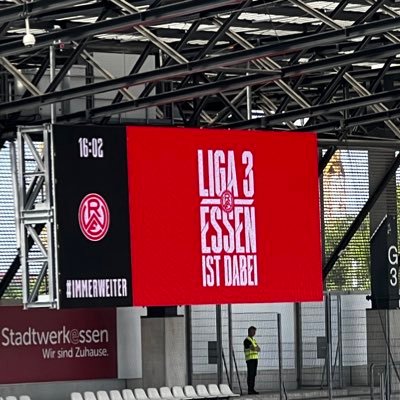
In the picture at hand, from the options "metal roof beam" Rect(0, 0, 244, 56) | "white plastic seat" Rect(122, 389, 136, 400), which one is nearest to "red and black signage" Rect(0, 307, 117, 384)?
"white plastic seat" Rect(122, 389, 136, 400)

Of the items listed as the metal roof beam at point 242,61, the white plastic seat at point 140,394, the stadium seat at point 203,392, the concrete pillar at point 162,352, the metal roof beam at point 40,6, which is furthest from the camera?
the concrete pillar at point 162,352

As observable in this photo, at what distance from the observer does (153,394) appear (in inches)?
1204

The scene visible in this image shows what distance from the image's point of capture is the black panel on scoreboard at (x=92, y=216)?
19.7 meters

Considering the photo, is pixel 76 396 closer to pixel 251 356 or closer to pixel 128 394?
pixel 128 394

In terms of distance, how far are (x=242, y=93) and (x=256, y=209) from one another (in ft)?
34.0

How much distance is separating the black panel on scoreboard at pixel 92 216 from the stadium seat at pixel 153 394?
1006 centimetres

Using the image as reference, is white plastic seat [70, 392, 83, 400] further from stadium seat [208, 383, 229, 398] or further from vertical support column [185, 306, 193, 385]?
vertical support column [185, 306, 193, 385]

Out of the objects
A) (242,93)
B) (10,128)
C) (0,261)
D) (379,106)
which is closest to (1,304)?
(0,261)

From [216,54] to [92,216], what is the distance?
411 inches

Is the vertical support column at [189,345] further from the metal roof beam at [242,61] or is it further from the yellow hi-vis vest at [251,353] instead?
the metal roof beam at [242,61]

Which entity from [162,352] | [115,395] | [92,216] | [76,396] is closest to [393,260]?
[162,352]

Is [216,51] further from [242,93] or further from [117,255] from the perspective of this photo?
[117,255]

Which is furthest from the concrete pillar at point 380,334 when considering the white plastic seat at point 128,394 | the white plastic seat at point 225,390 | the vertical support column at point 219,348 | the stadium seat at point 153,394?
the white plastic seat at point 128,394

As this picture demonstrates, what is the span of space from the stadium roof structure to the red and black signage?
151 inches
